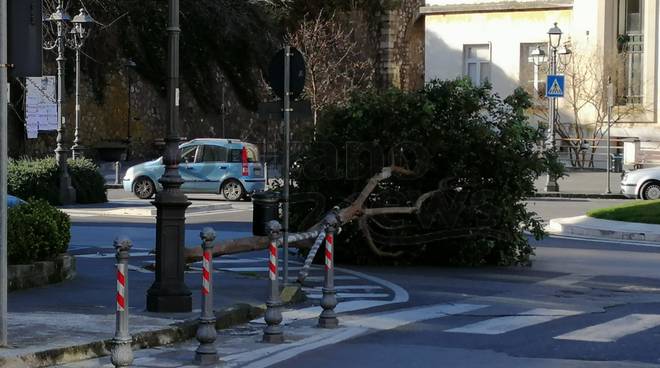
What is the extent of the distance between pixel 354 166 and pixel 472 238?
2210 millimetres

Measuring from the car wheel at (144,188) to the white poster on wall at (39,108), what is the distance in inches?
143

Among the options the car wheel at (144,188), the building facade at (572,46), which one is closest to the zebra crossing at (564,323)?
the car wheel at (144,188)

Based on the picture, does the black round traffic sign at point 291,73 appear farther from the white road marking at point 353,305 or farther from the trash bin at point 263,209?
the white road marking at point 353,305

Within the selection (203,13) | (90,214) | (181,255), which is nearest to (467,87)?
(181,255)

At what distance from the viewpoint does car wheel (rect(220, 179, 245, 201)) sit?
34188mm

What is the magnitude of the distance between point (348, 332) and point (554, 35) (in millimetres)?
29204

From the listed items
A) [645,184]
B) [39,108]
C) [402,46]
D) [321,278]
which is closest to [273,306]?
[321,278]

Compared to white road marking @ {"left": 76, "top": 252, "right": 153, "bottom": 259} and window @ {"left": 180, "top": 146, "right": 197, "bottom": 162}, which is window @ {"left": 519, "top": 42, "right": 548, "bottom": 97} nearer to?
window @ {"left": 180, "top": 146, "right": 197, "bottom": 162}

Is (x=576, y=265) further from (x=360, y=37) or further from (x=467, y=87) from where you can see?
(x=360, y=37)

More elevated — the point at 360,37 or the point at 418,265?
the point at 360,37

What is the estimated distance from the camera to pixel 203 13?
177 feet

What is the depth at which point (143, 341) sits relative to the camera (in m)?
10.8

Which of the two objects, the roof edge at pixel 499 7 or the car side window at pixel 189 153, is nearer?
the car side window at pixel 189 153

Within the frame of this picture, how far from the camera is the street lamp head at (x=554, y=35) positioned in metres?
38.8
